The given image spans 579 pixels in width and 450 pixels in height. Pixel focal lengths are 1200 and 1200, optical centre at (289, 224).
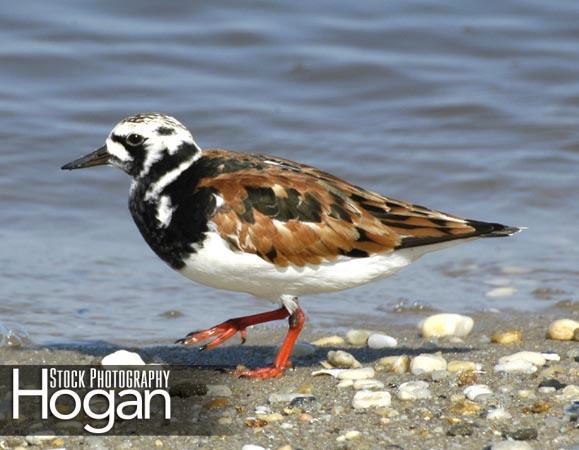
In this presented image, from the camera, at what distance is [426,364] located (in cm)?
590

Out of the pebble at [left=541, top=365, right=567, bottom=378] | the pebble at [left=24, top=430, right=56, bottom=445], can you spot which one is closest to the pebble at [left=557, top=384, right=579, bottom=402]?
the pebble at [left=541, top=365, right=567, bottom=378]

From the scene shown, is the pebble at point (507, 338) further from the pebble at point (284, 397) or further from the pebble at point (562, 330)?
the pebble at point (284, 397)

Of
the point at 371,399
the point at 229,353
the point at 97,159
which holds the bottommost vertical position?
the point at 229,353

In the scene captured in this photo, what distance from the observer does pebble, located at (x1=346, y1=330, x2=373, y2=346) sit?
266 inches

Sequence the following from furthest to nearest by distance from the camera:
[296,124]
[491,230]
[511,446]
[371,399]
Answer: [296,124] → [491,230] → [371,399] → [511,446]

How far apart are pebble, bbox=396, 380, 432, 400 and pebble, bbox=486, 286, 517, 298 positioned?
2.33 metres

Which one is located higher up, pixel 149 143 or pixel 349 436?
pixel 149 143

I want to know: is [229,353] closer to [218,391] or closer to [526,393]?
[218,391]

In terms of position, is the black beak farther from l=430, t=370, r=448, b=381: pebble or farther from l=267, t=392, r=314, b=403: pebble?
l=430, t=370, r=448, b=381: pebble

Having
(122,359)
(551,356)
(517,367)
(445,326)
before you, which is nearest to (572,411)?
(517,367)

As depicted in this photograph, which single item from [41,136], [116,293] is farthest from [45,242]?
[41,136]

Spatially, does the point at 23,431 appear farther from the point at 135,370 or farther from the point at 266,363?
the point at 266,363

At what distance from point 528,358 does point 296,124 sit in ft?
17.6

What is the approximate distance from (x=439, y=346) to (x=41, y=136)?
16.7ft
